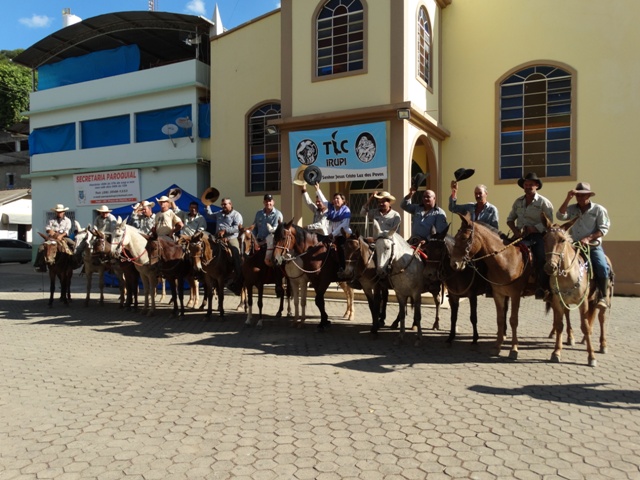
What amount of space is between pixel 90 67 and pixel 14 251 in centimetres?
1328

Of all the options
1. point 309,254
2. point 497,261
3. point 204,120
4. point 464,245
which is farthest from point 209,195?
point 497,261

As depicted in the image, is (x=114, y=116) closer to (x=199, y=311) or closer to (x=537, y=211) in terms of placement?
(x=199, y=311)

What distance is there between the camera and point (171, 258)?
33.7 ft

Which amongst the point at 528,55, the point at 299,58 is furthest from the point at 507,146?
the point at 299,58

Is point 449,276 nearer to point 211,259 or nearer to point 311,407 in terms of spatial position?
point 311,407

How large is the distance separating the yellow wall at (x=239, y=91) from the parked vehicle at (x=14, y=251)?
17533 millimetres

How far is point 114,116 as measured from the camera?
1988 centimetres

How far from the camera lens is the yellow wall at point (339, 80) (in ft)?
41.7

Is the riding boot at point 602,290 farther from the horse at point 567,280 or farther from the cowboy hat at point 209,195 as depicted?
the cowboy hat at point 209,195

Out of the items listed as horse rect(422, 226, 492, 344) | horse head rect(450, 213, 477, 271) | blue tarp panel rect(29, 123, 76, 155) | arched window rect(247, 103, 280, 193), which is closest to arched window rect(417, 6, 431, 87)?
arched window rect(247, 103, 280, 193)

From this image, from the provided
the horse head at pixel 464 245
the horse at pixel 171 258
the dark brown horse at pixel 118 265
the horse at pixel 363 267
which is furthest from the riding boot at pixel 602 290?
the dark brown horse at pixel 118 265

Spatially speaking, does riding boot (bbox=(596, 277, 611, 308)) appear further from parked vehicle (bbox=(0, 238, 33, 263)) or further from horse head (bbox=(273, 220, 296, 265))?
parked vehicle (bbox=(0, 238, 33, 263))

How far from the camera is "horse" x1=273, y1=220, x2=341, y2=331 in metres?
8.52

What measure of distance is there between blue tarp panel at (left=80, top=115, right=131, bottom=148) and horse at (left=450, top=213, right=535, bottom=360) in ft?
53.7
